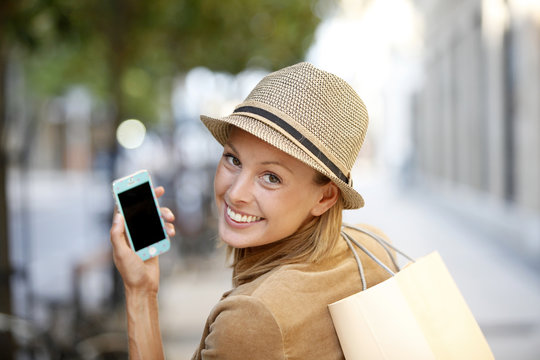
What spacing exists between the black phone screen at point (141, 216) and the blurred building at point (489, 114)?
9530 millimetres

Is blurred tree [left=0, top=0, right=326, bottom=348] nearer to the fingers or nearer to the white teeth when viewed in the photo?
the fingers

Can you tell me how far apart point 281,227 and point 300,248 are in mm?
97

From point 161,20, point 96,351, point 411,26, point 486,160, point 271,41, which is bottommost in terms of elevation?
point 96,351

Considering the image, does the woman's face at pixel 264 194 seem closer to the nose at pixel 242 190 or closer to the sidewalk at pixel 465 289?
the nose at pixel 242 190

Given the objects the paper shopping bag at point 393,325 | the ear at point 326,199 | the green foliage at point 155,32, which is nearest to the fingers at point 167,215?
the ear at point 326,199

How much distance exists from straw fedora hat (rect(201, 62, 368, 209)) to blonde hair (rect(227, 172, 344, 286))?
0.26 feet

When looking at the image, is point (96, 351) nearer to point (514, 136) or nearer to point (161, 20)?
point (161, 20)

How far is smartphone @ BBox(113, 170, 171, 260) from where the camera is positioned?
193cm

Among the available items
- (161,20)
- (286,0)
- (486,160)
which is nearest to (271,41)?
(286,0)

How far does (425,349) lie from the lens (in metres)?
1.66

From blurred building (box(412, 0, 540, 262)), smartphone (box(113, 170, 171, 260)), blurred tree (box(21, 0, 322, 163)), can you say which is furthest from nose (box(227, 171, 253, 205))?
blurred building (box(412, 0, 540, 262))

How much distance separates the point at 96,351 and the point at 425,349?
4.17 meters

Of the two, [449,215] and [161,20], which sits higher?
[161,20]

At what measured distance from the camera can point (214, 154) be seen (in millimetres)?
21359
